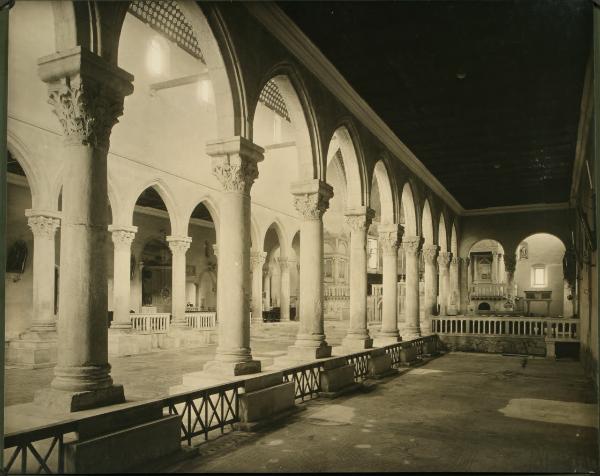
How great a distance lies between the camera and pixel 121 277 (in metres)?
17.0

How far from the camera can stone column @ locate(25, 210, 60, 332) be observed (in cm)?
1405

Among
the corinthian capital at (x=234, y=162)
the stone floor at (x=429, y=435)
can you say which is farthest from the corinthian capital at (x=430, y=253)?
the corinthian capital at (x=234, y=162)

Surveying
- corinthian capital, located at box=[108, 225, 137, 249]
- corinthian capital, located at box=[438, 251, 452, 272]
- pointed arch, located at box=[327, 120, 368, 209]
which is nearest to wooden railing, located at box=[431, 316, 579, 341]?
corinthian capital, located at box=[438, 251, 452, 272]

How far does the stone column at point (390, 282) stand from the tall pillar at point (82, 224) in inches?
427

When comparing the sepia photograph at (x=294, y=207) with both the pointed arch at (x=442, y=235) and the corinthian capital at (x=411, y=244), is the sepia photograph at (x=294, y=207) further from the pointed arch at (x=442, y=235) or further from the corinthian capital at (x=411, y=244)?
the pointed arch at (x=442, y=235)

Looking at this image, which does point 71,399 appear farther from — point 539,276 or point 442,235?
point 539,276

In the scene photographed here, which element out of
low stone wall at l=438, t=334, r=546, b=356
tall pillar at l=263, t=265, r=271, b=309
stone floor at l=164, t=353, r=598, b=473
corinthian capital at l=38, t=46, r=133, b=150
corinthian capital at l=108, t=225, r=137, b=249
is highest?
corinthian capital at l=38, t=46, r=133, b=150

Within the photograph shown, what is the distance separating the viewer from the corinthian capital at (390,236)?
635 inches

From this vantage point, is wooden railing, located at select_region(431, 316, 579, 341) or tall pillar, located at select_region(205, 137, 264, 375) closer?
tall pillar, located at select_region(205, 137, 264, 375)

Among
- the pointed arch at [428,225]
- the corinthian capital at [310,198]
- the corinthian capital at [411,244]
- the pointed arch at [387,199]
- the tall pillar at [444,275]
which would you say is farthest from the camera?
the tall pillar at [444,275]

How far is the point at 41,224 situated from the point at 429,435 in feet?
37.2

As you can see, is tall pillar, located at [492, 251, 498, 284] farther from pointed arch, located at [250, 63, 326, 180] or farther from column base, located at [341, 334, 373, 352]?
pointed arch, located at [250, 63, 326, 180]

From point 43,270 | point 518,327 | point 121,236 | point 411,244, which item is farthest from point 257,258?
point 43,270

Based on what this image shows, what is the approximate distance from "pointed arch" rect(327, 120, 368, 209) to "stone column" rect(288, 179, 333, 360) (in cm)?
239
